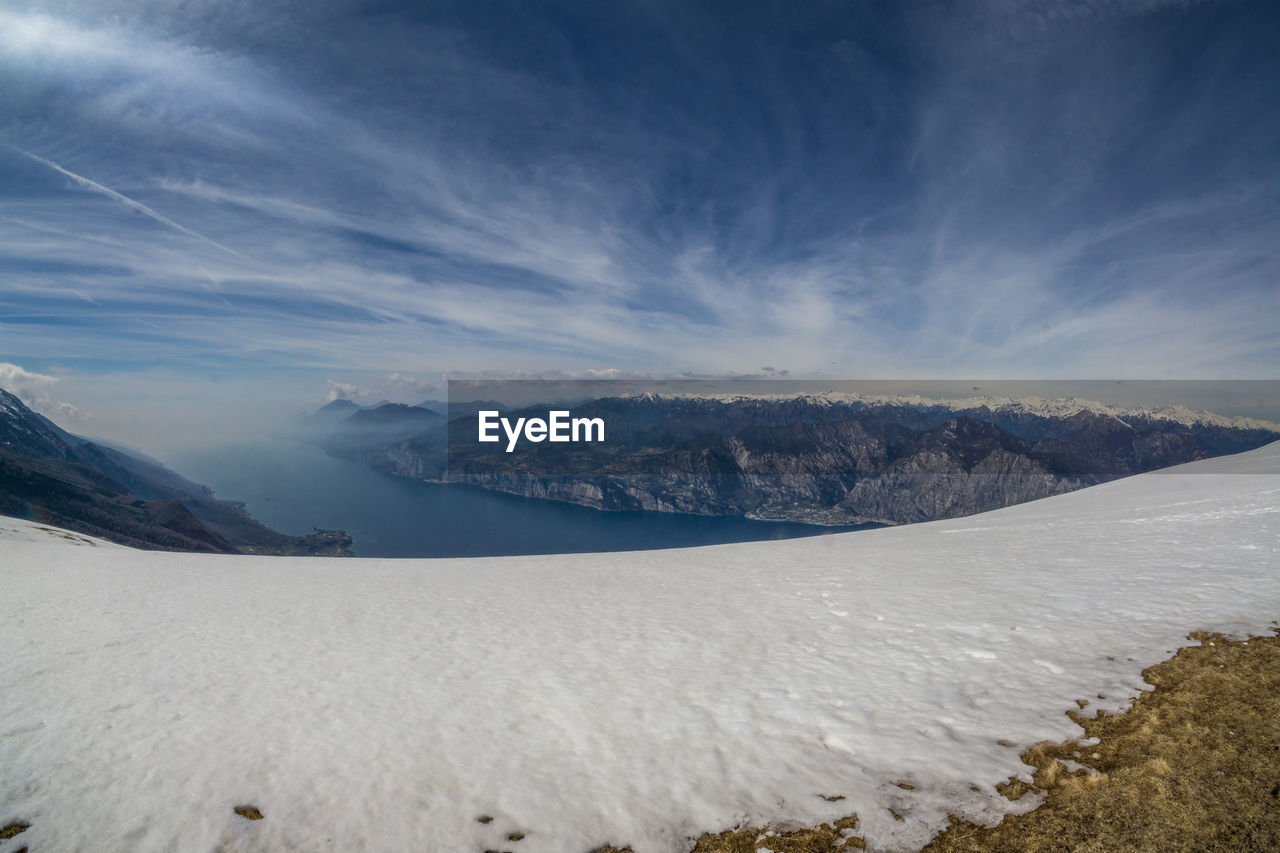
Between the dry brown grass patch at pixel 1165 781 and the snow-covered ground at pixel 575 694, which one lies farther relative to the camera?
the snow-covered ground at pixel 575 694

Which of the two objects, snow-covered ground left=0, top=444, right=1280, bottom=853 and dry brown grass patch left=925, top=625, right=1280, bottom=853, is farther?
snow-covered ground left=0, top=444, right=1280, bottom=853

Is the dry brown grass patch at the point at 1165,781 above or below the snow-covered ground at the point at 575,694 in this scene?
above

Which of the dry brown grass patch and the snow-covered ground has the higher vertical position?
the dry brown grass patch

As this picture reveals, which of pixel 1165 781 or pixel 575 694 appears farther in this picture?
pixel 575 694

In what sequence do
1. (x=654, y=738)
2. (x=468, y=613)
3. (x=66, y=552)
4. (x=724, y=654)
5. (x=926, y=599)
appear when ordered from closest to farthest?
(x=654, y=738) → (x=724, y=654) → (x=926, y=599) → (x=468, y=613) → (x=66, y=552)

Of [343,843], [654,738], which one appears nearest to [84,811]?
[343,843]

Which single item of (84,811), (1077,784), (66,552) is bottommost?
(66,552)

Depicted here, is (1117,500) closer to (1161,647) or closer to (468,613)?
(1161,647)

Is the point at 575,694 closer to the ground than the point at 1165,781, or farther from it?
closer to the ground
